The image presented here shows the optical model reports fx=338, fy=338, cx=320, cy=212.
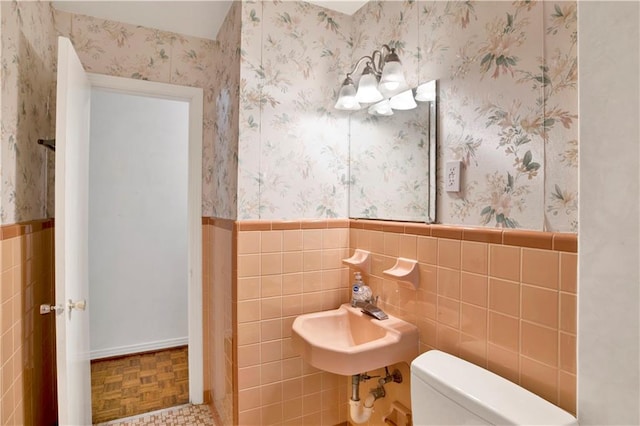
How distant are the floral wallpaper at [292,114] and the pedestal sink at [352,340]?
1.69 feet

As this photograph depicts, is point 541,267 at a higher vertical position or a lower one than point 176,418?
higher

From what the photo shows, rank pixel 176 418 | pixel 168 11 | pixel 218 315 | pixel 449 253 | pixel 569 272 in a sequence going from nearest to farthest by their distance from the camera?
pixel 569 272 < pixel 449 253 < pixel 168 11 < pixel 218 315 < pixel 176 418

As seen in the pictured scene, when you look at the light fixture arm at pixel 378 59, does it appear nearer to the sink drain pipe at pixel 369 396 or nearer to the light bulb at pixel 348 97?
the light bulb at pixel 348 97

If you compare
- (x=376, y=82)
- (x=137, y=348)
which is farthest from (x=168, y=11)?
(x=137, y=348)

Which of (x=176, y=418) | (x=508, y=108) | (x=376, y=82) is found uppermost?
(x=376, y=82)

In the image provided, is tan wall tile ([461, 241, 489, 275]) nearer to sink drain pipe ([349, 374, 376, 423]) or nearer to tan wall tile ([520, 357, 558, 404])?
tan wall tile ([520, 357, 558, 404])

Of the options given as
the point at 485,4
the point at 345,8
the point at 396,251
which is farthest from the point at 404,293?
the point at 345,8

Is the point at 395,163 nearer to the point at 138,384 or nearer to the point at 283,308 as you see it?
the point at 283,308

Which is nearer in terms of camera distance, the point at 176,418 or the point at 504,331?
the point at 504,331

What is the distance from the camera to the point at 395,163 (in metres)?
1.52

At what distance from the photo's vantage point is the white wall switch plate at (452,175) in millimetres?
1193

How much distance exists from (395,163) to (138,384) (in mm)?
2373

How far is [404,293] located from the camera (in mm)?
1420

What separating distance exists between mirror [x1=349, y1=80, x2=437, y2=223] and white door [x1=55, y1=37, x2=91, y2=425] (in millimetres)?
1269
